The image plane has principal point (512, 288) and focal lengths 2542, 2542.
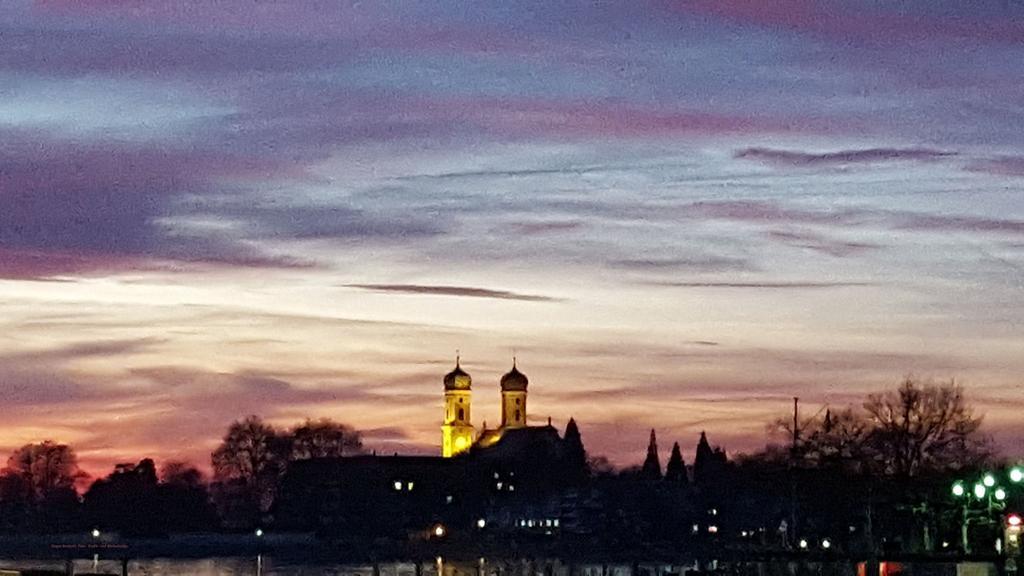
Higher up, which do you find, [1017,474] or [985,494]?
[1017,474]

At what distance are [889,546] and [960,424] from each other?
172 ft

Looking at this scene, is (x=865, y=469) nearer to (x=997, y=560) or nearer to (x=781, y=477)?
(x=781, y=477)

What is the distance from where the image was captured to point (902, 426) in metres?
191

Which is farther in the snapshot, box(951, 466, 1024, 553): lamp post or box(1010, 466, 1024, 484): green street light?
box(951, 466, 1024, 553): lamp post

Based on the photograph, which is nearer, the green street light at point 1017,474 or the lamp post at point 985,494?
the green street light at point 1017,474

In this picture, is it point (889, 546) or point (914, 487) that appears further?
point (914, 487)

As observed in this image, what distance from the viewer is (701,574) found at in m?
150

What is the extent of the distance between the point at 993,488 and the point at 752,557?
6819 centimetres

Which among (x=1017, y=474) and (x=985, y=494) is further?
(x=985, y=494)

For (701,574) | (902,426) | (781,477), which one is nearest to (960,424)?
(902,426)

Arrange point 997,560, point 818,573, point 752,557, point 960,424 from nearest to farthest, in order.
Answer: point 997,560 < point 818,573 < point 752,557 < point 960,424

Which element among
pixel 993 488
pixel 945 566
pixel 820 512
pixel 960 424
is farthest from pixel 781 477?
pixel 993 488

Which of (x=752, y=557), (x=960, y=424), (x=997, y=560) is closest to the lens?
(x=997, y=560)

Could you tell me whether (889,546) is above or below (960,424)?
below
